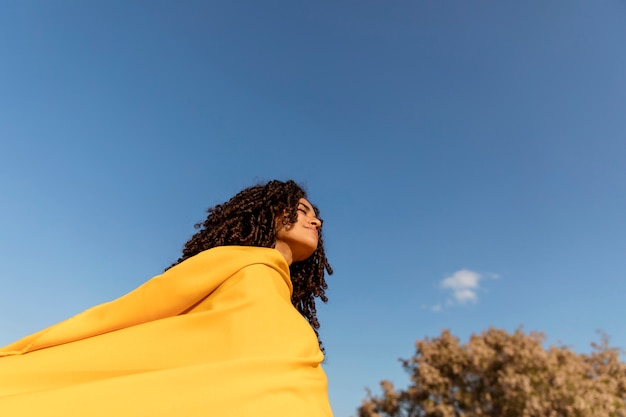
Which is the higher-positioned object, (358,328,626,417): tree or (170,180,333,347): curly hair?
(358,328,626,417): tree

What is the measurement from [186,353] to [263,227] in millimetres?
1574

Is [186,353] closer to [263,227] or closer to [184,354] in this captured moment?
[184,354]

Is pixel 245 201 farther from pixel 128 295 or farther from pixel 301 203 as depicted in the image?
pixel 128 295

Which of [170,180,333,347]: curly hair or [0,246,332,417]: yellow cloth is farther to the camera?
[170,180,333,347]: curly hair

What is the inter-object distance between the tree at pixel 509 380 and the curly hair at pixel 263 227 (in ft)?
85.5

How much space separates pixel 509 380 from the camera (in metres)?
26.4

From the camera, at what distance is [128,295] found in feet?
7.49

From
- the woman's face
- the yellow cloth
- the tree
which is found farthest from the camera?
the tree

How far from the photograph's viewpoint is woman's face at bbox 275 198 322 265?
3463 mm

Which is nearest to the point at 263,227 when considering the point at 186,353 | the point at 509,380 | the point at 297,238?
the point at 297,238

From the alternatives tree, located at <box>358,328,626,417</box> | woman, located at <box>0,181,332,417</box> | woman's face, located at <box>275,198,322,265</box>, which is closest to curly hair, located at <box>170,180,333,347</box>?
woman's face, located at <box>275,198,322,265</box>

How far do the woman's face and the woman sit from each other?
29.9 inches

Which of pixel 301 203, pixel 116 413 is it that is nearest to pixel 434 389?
pixel 301 203

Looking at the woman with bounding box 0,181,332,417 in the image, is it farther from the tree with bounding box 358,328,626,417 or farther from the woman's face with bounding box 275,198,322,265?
the tree with bounding box 358,328,626,417
